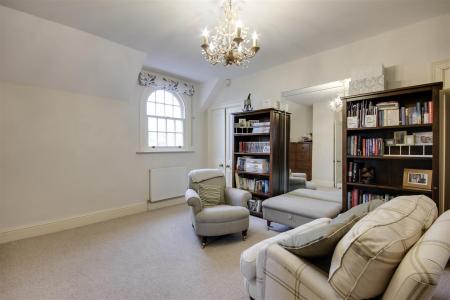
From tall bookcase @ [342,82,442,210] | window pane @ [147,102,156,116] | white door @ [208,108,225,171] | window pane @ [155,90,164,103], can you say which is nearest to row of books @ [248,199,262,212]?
tall bookcase @ [342,82,442,210]

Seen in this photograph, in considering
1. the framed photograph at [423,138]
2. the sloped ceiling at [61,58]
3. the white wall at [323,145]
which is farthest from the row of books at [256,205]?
the sloped ceiling at [61,58]

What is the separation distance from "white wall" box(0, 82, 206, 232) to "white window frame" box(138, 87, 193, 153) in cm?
11

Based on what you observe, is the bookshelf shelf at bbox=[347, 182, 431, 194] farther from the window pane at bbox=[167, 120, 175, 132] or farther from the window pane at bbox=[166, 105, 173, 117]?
the window pane at bbox=[166, 105, 173, 117]

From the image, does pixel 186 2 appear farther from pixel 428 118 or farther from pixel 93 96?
pixel 428 118

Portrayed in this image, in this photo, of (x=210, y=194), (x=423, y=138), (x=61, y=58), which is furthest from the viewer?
(x=210, y=194)

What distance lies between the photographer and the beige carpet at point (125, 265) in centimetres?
186

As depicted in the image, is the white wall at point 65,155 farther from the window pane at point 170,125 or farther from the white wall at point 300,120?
the white wall at point 300,120

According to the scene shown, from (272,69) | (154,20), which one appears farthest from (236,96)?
(154,20)

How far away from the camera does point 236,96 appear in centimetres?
459

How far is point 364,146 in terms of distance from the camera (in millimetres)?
2738

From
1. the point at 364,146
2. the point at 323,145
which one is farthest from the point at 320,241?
the point at 323,145

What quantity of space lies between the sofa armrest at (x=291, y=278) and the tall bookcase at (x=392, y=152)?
6.39 feet

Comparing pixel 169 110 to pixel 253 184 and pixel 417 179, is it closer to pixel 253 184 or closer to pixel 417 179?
pixel 253 184

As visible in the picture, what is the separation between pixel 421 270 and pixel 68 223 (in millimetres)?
3972
